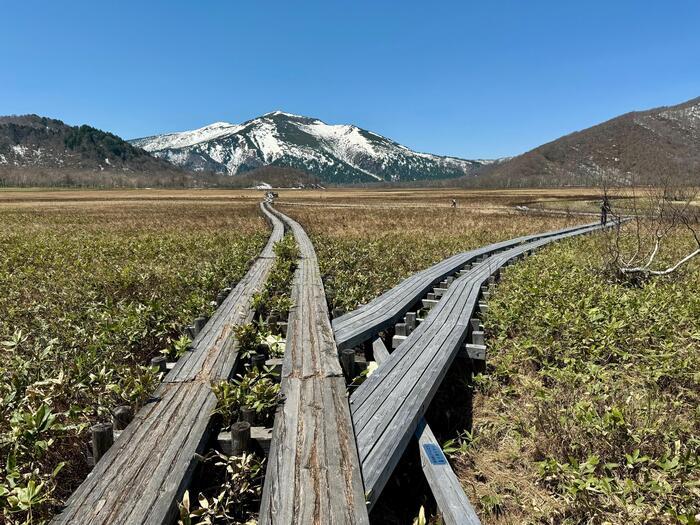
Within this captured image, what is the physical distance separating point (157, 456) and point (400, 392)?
7.55 feet

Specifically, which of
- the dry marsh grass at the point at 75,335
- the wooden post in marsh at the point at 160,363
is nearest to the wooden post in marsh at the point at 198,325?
the dry marsh grass at the point at 75,335

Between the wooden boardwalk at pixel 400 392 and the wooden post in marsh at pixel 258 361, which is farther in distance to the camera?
the wooden post in marsh at pixel 258 361

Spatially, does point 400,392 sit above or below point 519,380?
above

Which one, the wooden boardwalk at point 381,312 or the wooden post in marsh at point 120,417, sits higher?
the wooden boardwalk at point 381,312

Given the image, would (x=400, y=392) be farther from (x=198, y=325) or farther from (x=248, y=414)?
(x=198, y=325)

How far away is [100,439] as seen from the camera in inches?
123

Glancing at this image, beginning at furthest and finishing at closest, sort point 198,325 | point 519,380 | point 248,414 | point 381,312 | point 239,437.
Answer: point 381,312 → point 198,325 → point 519,380 → point 248,414 → point 239,437

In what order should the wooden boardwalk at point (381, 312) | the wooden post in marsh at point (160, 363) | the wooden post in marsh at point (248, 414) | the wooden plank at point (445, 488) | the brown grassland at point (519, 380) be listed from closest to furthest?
the wooden plank at point (445, 488) < the brown grassland at point (519, 380) < the wooden post in marsh at point (248, 414) < the wooden post in marsh at point (160, 363) < the wooden boardwalk at point (381, 312)

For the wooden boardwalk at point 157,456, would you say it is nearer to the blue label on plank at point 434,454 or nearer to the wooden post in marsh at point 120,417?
the wooden post in marsh at point 120,417

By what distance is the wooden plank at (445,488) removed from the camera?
8.68 ft

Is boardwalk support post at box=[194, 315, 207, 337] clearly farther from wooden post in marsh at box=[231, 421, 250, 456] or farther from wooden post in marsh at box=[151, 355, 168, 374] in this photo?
wooden post in marsh at box=[231, 421, 250, 456]

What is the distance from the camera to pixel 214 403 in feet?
12.7

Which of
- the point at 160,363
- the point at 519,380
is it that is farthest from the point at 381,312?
the point at 160,363

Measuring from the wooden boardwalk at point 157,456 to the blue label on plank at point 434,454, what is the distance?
1.91 metres
